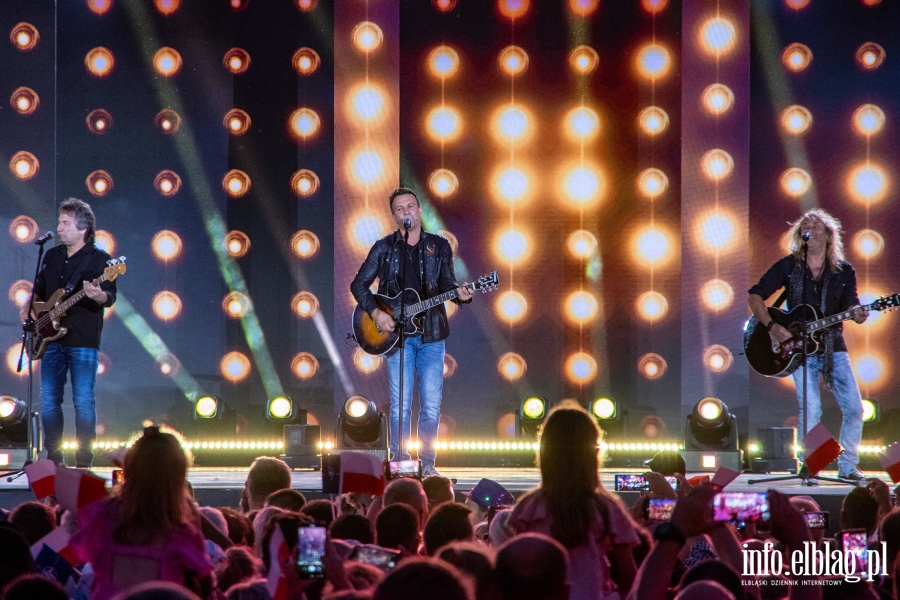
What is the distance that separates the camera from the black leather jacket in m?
6.43

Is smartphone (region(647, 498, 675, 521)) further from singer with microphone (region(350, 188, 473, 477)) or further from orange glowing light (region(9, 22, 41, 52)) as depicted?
orange glowing light (region(9, 22, 41, 52))

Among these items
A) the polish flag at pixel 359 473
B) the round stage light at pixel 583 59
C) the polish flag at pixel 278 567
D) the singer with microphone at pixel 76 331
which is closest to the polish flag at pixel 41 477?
the polish flag at pixel 359 473

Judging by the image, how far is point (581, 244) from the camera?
8773mm

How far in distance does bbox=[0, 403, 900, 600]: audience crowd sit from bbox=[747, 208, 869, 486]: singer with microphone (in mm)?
3155

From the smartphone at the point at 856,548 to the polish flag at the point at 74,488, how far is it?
212 centimetres

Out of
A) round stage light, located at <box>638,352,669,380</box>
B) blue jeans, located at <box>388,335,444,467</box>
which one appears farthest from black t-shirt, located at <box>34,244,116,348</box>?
round stage light, located at <box>638,352,669,380</box>

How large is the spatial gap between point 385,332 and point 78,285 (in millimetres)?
1838

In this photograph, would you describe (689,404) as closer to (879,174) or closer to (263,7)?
(879,174)

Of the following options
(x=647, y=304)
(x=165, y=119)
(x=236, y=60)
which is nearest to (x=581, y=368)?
(x=647, y=304)

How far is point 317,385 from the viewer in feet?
28.9

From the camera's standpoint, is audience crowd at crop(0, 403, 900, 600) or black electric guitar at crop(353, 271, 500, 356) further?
black electric guitar at crop(353, 271, 500, 356)

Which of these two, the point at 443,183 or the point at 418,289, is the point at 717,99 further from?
the point at 418,289

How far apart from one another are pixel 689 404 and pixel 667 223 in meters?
1.46

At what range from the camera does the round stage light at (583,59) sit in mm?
8766
